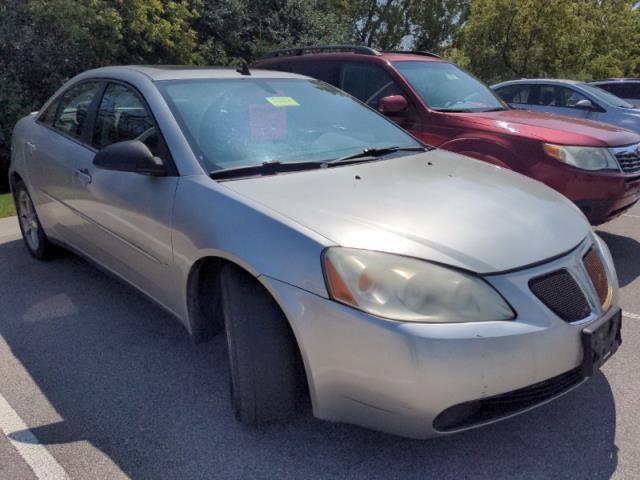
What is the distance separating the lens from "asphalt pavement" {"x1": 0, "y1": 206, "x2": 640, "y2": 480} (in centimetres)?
240

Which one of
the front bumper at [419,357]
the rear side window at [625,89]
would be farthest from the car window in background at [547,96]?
the front bumper at [419,357]

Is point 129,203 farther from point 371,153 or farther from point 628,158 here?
point 628,158

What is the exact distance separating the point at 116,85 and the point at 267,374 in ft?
7.36

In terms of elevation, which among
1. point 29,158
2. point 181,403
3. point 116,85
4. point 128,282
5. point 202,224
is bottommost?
point 181,403

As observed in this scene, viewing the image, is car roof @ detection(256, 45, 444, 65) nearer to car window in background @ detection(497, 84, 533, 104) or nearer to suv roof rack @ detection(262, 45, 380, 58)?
suv roof rack @ detection(262, 45, 380, 58)

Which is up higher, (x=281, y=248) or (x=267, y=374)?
(x=281, y=248)

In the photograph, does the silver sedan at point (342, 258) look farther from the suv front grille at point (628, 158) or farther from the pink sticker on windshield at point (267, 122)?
the suv front grille at point (628, 158)

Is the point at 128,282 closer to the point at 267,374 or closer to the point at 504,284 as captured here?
the point at 267,374

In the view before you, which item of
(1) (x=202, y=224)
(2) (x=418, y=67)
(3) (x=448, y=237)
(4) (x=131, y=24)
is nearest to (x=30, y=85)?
(4) (x=131, y=24)

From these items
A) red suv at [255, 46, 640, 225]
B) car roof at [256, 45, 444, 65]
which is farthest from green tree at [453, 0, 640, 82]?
red suv at [255, 46, 640, 225]

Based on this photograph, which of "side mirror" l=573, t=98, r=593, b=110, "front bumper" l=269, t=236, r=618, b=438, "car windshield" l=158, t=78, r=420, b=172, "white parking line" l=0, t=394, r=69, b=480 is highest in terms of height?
"car windshield" l=158, t=78, r=420, b=172

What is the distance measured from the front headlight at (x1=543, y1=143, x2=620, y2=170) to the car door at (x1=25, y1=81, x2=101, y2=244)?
3398 mm

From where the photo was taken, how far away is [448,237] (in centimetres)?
231

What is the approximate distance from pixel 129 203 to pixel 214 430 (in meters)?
1.29
